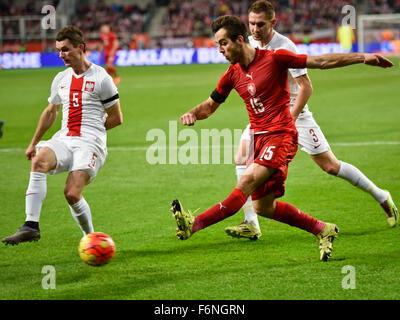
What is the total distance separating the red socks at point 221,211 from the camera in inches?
185

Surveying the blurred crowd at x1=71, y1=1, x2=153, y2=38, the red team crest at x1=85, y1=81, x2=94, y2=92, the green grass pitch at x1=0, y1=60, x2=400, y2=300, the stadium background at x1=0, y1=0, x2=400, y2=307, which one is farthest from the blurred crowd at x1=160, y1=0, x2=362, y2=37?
the red team crest at x1=85, y1=81, x2=94, y2=92

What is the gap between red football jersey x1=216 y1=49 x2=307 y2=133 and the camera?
5008 millimetres

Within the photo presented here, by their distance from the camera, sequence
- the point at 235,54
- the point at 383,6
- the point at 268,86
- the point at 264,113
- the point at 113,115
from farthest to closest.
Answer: the point at 383,6 < the point at 113,115 < the point at 264,113 < the point at 268,86 < the point at 235,54

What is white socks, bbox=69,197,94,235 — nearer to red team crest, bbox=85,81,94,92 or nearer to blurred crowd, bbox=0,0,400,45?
red team crest, bbox=85,81,94,92

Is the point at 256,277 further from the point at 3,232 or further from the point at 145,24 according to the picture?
the point at 145,24

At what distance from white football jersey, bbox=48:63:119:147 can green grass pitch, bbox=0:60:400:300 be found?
1.10m

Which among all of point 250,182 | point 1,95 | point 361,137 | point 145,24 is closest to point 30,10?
point 145,24

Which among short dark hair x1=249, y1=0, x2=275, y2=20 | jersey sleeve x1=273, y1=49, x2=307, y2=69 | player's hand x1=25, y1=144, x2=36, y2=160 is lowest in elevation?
player's hand x1=25, y1=144, x2=36, y2=160

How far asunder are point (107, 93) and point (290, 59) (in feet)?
5.52

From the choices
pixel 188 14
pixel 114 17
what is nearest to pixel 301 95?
pixel 188 14

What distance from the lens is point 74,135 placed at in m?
5.53

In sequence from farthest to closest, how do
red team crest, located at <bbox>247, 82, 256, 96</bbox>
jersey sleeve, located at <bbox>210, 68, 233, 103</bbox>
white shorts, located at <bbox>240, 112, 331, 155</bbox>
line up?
white shorts, located at <bbox>240, 112, 331, 155</bbox> → jersey sleeve, located at <bbox>210, 68, 233, 103</bbox> → red team crest, located at <bbox>247, 82, 256, 96</bbox>

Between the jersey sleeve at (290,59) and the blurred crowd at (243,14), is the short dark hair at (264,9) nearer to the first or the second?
the jersey sleeve at (290,59)

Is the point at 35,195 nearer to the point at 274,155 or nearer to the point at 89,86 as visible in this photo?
the point at 89,86
